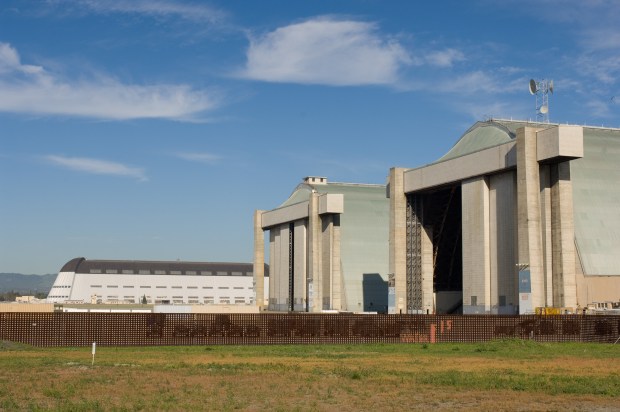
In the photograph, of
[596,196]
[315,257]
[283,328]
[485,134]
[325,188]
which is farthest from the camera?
[325,188]

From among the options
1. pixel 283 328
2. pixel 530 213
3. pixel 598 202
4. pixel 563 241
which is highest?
pixel 598 202

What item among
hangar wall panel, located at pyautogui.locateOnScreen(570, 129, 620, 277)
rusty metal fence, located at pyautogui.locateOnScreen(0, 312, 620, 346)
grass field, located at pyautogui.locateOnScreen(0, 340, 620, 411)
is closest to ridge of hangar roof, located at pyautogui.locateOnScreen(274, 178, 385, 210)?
hangar wall panel, located at pyautogui.locateOnScreen(570, 129, 620, 277)

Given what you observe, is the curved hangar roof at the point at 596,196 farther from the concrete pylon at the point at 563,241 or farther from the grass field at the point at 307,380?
the grass field at the point at 307,380

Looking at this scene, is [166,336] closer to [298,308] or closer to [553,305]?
[553,305]

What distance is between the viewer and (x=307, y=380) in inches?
1218

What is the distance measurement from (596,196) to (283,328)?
1956 inches

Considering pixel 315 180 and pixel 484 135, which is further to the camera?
pixel 315 180

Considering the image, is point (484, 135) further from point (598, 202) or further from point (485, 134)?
point (598, 202)

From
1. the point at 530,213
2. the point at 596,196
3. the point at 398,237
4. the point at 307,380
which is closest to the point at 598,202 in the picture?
the point at 596,196

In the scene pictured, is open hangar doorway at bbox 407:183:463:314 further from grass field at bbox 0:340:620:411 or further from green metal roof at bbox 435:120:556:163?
grass field at bbox 0:340:620:411

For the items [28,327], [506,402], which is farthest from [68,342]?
[506,402]

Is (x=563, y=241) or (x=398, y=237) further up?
(x=398, y=237)

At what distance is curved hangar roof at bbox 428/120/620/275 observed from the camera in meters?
89.3

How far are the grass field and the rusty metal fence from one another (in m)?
4.79
